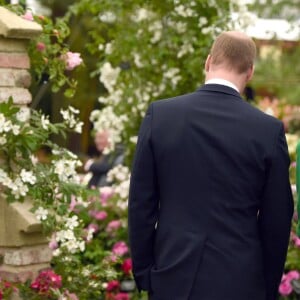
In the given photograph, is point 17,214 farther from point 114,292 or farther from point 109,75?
point 109,75

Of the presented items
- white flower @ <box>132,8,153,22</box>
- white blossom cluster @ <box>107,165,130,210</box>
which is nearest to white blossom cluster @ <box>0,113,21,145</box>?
white blossom cluster @ <box>107,165,130,210</box>

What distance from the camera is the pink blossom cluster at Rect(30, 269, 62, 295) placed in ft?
15.4

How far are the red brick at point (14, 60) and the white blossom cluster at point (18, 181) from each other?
1.87ft

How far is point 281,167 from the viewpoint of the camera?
149 inches

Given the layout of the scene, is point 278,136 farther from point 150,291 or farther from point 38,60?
point 38,60

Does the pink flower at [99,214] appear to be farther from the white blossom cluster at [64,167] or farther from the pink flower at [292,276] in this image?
the white blossom cluster at [64,167]

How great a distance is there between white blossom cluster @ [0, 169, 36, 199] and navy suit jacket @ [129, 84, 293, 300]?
94 centimetres

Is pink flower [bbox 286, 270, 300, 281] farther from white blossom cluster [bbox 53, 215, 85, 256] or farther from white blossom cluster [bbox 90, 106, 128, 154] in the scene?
white blossom cluster [bbox 90, 106, 128, 154]

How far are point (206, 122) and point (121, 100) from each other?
364cm

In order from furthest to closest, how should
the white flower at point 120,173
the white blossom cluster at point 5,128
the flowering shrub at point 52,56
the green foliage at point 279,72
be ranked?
the green foliage at point 279,72 → the white flower at point 120,173 → the flowering shrub at point 52,56 → the white blossom cluster at point 5,128

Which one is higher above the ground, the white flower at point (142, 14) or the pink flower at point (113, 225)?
the white flower at point (142, 14)

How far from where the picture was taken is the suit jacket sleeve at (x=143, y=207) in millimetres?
3842

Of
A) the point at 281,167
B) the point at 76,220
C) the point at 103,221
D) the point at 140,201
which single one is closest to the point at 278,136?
the point at 281,167

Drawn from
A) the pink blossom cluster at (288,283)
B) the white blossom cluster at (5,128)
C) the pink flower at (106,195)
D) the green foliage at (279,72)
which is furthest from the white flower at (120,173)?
the green foliage at (279,72)
